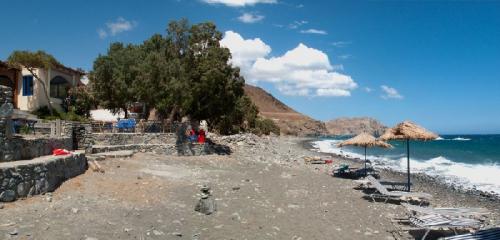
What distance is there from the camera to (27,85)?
32938mm

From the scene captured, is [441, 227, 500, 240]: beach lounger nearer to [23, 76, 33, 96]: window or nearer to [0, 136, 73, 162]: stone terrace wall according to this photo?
[0, 136, 73, 162]: stone terrace wall

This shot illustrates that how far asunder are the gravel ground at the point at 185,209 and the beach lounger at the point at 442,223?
0.53 metres

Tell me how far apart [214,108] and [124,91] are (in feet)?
22.1

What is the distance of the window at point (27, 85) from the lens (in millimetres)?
32844

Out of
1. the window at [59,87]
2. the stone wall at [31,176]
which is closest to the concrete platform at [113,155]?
the stone wall at [31,176]

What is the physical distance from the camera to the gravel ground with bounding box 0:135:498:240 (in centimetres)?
998

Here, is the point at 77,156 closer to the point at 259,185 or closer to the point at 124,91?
the point at 259,185

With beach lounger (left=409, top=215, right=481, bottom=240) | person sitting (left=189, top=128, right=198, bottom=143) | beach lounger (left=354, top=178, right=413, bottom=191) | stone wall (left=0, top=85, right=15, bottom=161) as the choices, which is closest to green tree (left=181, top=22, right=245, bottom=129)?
person sitting (left=189, top=128, right=198, bottom=143)

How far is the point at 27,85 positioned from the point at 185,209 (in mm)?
25439

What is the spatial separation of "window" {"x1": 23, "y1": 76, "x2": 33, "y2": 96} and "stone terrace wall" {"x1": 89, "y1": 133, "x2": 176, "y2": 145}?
12.2 m

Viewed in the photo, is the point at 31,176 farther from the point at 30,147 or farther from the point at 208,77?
the point at 208,77

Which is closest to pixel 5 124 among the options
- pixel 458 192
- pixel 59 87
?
pixel 458 192

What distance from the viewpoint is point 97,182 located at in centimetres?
1409

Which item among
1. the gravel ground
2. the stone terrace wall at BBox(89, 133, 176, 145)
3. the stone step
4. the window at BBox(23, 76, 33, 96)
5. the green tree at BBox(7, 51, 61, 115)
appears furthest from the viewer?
the window at BBox(23, 76, 33, 96)
